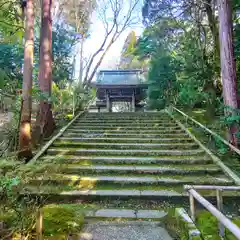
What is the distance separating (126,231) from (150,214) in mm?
566

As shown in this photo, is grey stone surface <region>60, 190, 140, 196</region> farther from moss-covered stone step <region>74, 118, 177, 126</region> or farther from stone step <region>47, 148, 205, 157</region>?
moss-covered stone step <region>74, 118, 177, 126</region>

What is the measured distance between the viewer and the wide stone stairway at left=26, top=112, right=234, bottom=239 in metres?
3.52

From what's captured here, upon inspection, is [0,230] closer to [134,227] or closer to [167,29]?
[134,227]

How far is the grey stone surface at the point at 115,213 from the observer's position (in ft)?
10.2

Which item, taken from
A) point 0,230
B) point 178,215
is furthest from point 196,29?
point 0,230

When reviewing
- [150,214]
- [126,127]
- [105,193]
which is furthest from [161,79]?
[150,214]

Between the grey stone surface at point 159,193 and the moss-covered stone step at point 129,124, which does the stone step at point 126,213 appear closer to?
the grey stone surface at point 159,193

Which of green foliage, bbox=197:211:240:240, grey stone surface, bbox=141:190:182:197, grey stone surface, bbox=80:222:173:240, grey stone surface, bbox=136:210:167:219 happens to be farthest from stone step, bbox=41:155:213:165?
green foliage, bbox=197:211:240:240

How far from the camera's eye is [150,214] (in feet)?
10.3

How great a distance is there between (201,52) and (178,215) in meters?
7.31

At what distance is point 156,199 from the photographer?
11.6 feet

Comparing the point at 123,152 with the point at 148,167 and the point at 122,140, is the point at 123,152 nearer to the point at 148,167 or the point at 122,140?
the point at 122,140

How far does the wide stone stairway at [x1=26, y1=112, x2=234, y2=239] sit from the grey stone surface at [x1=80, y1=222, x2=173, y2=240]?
0.11 meters

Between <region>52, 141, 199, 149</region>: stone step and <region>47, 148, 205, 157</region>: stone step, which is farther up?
<region>52, 141, 199, 149</region>: stone step
